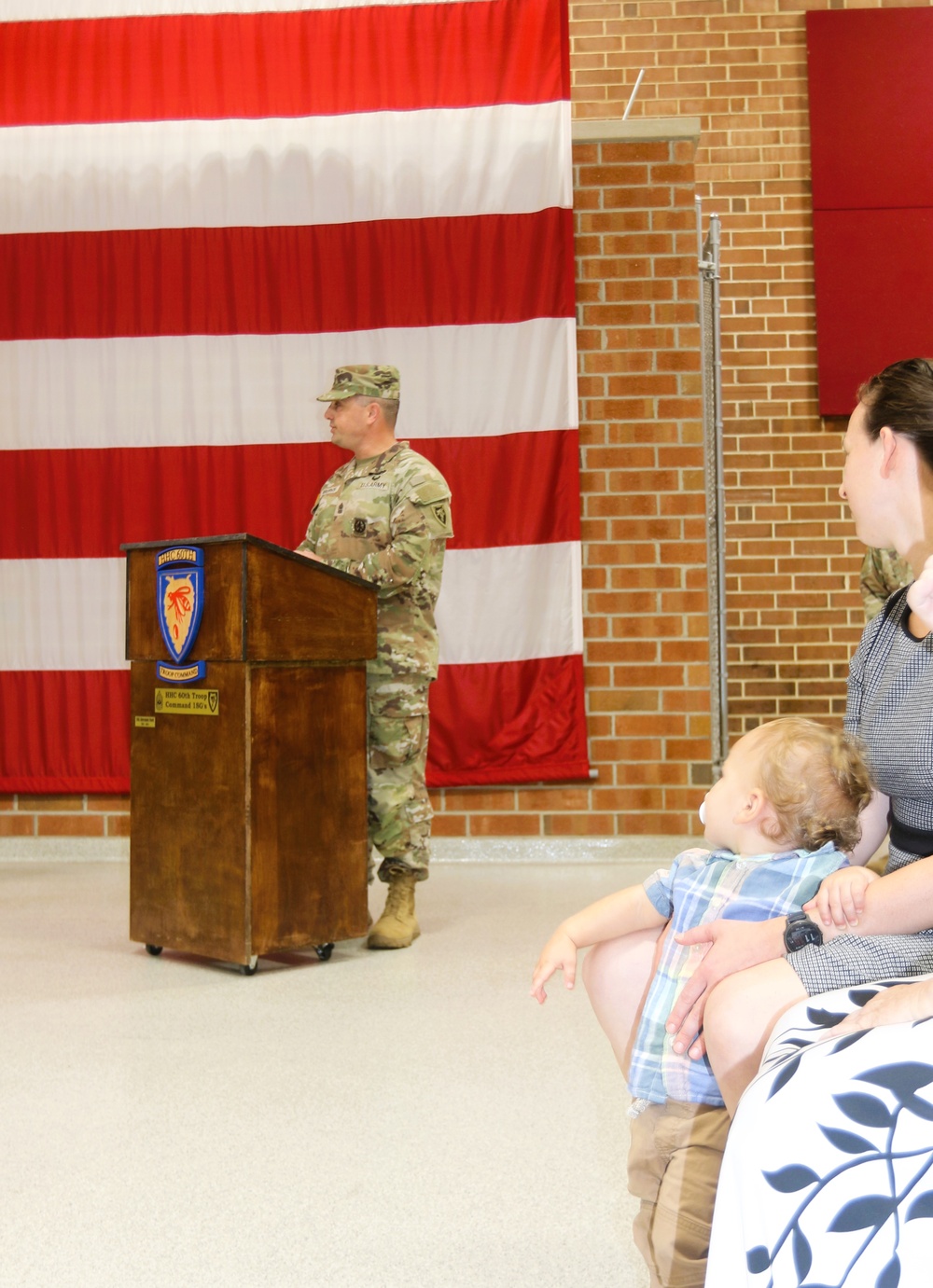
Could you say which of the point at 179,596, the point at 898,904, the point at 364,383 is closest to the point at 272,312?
the point at 364,383

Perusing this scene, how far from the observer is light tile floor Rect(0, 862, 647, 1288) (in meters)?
1.56

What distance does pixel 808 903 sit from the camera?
48.8 inches

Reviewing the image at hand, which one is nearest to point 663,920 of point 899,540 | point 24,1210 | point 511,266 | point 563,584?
point 899,540

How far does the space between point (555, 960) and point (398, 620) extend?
2.20m

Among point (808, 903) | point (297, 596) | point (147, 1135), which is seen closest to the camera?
point (808, 903)

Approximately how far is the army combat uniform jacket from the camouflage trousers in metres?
0.06

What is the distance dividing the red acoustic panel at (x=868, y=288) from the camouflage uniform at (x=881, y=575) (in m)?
1.03

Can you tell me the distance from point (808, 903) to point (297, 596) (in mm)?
2013

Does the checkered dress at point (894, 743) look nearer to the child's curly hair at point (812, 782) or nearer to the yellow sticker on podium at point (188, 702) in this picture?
the child's curly hair at point (812, 782)

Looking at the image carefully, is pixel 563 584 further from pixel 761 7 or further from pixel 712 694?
pixel 761 7

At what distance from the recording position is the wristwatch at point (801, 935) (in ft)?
3.96

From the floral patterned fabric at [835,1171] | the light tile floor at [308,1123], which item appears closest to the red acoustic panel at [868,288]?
the light tile floor at [308,1123]

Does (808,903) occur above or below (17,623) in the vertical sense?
below

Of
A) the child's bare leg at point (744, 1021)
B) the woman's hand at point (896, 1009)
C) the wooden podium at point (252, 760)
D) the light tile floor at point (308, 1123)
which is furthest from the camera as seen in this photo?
the wooden podium at point (252, 760)
